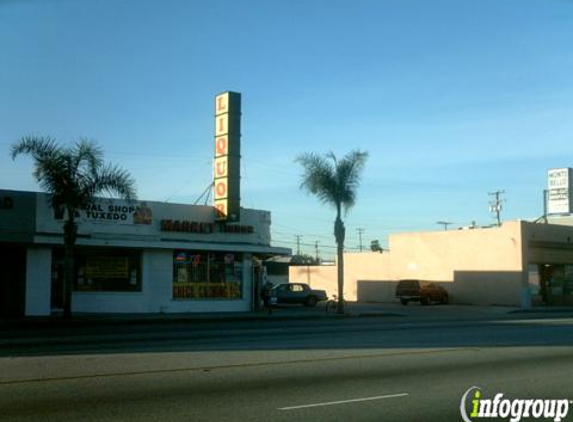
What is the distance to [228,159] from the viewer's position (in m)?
35.7

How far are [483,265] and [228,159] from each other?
22.9m

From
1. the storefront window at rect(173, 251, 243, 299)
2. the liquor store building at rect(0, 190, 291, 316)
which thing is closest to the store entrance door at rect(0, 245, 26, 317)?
the liquor store building at rect(0, 190, 291, 316)

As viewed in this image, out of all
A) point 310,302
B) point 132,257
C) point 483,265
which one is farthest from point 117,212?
point 483,265

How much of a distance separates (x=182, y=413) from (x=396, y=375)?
4759 mm

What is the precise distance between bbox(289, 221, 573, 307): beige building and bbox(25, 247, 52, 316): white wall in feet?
100

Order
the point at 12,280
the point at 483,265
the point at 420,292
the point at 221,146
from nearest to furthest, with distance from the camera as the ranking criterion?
the point at 12,280 → the point at 221,146 → the point at 420,292 → the point at 483,265

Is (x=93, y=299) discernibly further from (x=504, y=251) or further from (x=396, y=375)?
(x=504, y=251)

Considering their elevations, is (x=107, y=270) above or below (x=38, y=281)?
above

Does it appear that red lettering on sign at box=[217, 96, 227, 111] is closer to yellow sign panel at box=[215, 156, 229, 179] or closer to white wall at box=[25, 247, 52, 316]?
yellow sign panel at box=[215, 156, 229, 179]

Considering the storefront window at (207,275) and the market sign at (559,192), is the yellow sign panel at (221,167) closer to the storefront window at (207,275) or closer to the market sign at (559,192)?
the storefront window at (207,275)

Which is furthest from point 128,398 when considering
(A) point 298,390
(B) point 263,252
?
(B) point 263,252

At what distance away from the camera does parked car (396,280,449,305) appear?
5025 cm

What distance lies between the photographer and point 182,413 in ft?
31.2

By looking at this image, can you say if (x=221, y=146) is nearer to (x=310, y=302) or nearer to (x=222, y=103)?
(x=222, y=103)
